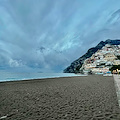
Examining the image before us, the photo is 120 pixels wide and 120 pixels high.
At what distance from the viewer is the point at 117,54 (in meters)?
173

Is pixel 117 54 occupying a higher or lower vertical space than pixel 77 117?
higher

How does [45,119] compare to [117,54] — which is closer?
[45,119]

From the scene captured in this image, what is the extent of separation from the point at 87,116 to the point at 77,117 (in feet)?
1.59

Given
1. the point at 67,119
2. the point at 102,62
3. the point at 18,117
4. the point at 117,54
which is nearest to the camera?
the point at 67,119

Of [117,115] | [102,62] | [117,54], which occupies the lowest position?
[117,115]

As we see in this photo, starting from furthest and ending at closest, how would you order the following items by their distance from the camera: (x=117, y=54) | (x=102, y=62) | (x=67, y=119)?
(x=117, y=54)
(x=102, y=62)
(x=67, y=119)

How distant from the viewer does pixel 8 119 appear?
434cm

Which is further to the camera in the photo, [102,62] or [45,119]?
[102,62]

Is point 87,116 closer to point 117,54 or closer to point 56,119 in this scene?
point 56,119

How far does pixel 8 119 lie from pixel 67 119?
2.66m

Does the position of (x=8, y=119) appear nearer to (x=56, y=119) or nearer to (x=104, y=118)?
(x=56, y=119)

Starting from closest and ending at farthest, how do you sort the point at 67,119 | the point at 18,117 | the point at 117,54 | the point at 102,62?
the point at 67,119, the point at 18,117, the point at 102,62, the point at 117,54

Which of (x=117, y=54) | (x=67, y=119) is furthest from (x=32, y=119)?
(x=117, y=54)

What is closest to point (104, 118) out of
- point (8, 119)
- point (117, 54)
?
point (8, 119)
